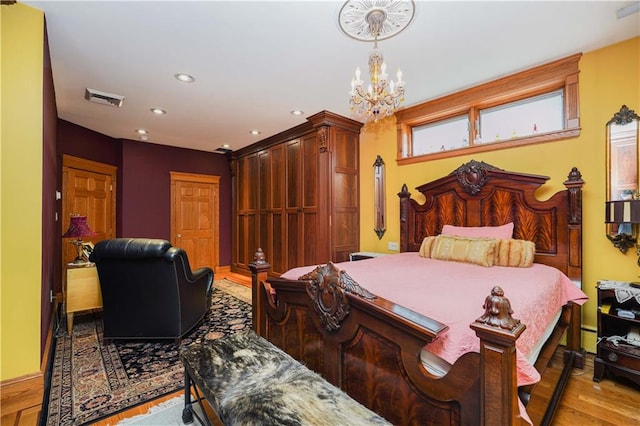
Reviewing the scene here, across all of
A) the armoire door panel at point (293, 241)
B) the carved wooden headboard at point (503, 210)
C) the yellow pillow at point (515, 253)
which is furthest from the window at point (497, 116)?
the armoire door panel at point (293, 241)

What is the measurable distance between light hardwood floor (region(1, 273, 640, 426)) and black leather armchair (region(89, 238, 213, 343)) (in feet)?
2.82

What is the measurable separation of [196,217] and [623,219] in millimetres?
6308

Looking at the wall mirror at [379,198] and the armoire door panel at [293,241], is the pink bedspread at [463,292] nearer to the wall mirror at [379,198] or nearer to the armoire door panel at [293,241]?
the wall mirror at [379,198]

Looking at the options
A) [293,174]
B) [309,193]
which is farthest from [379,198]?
[293,174]

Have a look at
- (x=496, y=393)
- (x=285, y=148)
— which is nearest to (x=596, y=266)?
(x=496, y=393)

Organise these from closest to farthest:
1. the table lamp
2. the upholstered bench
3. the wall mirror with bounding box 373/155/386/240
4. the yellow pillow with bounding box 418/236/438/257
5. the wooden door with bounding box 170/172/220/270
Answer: the upholstered bench, the yellow pillow with bounding box 418/236/438/257, the table lamp, the wall mirror with bounding box 373/155/386/240, the wooden door with bounding box 170/172/220/270

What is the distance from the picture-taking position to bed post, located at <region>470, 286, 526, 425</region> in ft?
3.18

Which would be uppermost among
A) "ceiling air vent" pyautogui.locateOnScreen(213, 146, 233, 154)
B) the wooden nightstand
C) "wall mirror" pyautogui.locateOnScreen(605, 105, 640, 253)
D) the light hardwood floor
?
"ceiling air vent" pyautogui.locateOnScreen(213, 146, 233, 154)

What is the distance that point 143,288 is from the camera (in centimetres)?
264

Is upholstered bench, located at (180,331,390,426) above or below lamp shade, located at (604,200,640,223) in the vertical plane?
below

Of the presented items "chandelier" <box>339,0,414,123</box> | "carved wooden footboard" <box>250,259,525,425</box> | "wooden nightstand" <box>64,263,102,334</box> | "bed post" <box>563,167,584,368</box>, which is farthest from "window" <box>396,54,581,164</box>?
"wooden nightstand" <box>64,263,102,334</box>

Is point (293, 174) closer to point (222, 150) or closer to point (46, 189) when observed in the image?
point (222, 150)

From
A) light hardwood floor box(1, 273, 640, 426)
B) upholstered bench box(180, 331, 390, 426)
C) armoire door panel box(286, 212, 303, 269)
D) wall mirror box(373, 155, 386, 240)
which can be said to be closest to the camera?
upholstered bench box(180, 331, 390, 426)

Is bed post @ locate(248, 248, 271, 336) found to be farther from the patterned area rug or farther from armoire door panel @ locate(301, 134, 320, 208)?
armoire door panel @ locate(301, 134, 320, 208)
